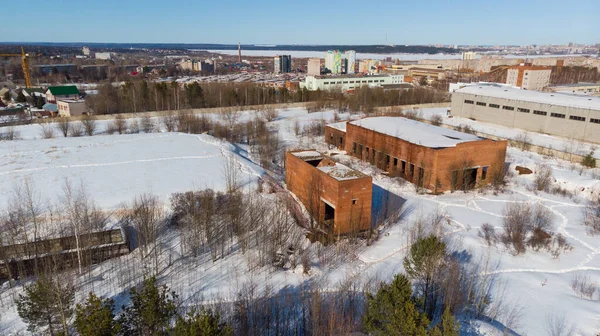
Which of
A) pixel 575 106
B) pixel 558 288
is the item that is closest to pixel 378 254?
pixel 558 288

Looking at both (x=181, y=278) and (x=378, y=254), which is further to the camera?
(x=378, y=254)

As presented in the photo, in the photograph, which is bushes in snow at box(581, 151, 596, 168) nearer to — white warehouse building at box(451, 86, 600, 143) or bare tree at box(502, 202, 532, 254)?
white warehouse building at box(451, 86, 600, 143)

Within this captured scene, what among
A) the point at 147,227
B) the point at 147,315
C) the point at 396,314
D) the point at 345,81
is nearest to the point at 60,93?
the point at 147,227

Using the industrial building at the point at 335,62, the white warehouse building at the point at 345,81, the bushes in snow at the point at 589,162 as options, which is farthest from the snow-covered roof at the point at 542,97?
the industrial building at the point at 335,62

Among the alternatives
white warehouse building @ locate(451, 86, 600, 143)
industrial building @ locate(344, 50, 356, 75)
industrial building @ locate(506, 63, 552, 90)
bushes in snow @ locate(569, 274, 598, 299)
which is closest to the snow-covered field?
bushes in snow @ locate(569, 274, 598, 299)

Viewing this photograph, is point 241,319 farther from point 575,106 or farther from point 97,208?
point 575,106

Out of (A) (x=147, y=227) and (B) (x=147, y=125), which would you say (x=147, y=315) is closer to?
(A) (x=147, y=227)

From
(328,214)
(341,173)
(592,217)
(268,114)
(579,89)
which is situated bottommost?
(592,217)
